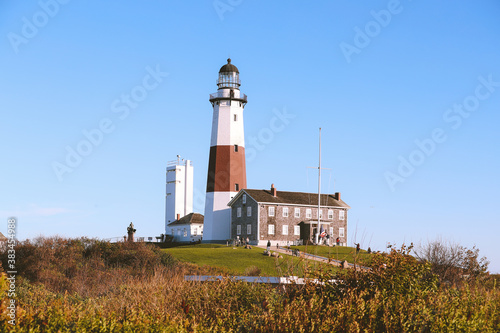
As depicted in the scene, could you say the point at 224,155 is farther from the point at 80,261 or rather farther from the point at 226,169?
the point at 80,261

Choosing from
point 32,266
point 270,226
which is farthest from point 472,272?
point 270,226

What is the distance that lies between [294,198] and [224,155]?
30.8ft

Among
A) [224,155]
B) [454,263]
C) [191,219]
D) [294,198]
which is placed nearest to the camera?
[454,263]

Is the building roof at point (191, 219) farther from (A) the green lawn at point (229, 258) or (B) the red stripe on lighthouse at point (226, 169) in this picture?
(A) the green lawn at point (229, 258)

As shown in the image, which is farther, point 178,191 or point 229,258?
point 178,191

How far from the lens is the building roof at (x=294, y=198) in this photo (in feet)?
185

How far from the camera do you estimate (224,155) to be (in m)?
54.8

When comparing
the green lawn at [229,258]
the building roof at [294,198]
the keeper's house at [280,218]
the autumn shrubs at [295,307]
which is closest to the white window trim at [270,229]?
the keeper's house at [280,218]

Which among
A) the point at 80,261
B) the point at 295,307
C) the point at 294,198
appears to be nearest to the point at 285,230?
the point at 294,198

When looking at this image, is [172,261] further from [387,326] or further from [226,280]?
[387,326]

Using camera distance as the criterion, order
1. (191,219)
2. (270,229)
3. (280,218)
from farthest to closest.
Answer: (191,219), (280,218), (270,229)

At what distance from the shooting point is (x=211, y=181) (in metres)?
56.5

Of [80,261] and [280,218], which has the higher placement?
[280,218]

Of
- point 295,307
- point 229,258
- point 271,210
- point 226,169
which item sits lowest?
point 229,258
